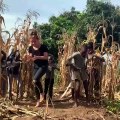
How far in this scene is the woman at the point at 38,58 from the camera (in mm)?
7773

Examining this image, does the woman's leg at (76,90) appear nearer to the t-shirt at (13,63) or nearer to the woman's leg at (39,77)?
the woman's leg at (39,77)

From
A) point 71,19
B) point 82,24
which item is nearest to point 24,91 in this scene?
point 82,24

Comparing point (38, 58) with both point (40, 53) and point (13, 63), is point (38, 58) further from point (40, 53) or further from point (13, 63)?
point (13, 63)

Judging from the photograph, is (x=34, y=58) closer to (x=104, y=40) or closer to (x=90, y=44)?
(x=90, y=44)

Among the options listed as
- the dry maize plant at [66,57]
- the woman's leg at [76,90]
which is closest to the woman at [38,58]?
the woman's leg at [76,90]

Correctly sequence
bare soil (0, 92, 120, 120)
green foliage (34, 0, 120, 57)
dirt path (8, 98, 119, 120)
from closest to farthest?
1. bare soil (0, 92, 120, 120)
2. dirt path (8, 98, 119, 120)
3. green foliage (34, 0, 120, 57)

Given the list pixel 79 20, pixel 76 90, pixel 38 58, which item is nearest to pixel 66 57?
pixel 76 90

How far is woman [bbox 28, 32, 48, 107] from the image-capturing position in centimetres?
777

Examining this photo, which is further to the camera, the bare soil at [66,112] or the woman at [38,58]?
the woman at [38,58]

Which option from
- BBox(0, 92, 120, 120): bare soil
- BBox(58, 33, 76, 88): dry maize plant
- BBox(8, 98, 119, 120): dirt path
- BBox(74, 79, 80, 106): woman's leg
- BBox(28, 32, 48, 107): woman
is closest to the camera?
BBox(0, 92, 120, 120): bare soil

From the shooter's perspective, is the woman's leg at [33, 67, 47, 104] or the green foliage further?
the green foliage

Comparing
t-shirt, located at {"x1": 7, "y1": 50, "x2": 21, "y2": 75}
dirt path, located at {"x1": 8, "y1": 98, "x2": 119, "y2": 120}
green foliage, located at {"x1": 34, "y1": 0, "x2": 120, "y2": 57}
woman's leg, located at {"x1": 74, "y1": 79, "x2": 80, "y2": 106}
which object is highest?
green foliage, located at {"x1": 34, "y1": 0, "x2": 120, "y2": 57}

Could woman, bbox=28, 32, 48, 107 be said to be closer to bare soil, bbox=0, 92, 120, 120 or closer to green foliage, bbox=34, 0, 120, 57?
bare soil, bbox=0, 92, 120, 120

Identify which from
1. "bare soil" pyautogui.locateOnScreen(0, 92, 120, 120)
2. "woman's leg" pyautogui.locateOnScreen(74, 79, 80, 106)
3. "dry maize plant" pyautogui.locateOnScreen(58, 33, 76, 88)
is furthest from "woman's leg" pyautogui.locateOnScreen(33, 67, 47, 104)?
"dry maize plant" pyautogui.locateOnScreen(58, 33, 76, 88)
